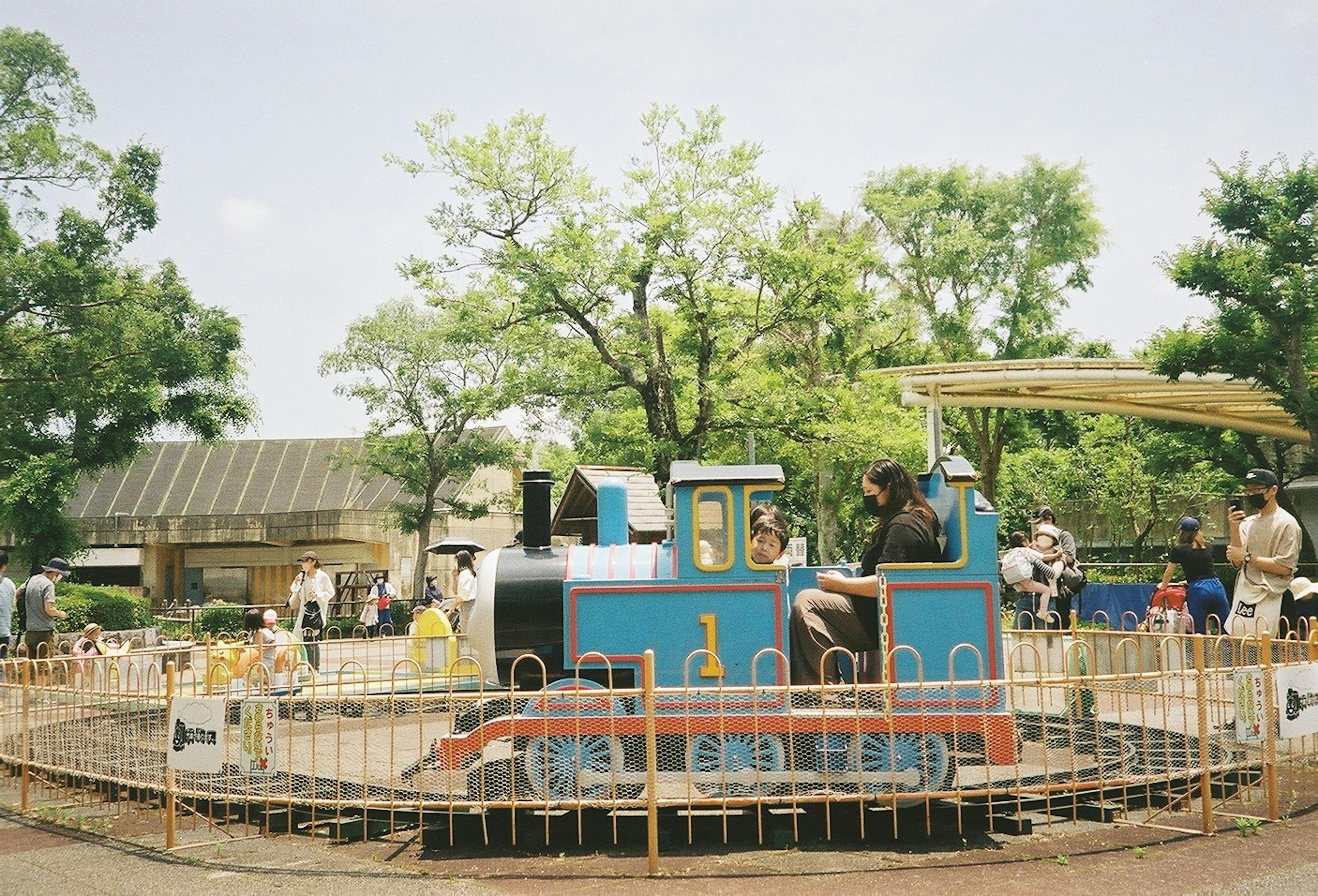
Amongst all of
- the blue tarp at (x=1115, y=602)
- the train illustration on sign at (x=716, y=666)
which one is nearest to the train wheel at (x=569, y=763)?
the train illustration on sign at (x=716, y=666)

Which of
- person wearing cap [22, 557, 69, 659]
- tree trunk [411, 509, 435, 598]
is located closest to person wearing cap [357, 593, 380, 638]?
tree trunk [411, 509, 435, 598]

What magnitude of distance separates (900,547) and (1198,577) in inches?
185

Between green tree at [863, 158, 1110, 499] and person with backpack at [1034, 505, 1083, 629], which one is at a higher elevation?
green tree at [863, 158, 1110, 499]

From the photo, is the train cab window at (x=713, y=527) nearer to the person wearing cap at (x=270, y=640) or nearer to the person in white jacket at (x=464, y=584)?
the person in white jacket at (x=464, y=584)

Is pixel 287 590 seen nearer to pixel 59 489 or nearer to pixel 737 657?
pixel 59 489

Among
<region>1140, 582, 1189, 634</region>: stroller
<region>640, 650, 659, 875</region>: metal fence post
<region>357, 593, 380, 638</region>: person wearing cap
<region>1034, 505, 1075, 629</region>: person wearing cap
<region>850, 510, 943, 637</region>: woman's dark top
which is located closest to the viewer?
<region>640, 650, 659, 875</region>: metal fence post

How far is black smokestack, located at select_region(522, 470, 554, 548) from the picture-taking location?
780cm

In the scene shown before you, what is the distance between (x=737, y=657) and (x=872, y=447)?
15.4m

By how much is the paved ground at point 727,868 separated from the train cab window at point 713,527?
5.83 ft

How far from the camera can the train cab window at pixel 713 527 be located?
6945 millimetres

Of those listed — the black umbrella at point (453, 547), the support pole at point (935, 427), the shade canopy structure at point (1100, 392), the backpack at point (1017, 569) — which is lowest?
the backpack at point (1017, 569)

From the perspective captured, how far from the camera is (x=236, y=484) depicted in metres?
40.2

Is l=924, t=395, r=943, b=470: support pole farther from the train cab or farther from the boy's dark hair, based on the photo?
the train cab

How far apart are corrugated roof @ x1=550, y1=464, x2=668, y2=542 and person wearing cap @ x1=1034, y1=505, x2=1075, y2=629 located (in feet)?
14.2
